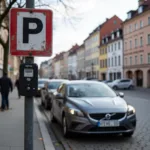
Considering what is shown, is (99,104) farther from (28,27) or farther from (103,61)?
(103,61)

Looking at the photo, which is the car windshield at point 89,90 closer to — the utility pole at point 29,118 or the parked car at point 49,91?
the utility pole at point 29,118

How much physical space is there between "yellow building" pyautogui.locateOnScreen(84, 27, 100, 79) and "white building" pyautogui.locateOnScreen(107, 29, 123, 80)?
12.0 metres

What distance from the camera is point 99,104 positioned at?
8.14 m

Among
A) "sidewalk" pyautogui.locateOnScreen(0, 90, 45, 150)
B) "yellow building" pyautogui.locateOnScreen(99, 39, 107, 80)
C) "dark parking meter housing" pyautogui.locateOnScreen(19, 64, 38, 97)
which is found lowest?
"sidewalk" pyautogui.locateOnScreen(0, 90, 45, 150)

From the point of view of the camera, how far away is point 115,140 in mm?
8180

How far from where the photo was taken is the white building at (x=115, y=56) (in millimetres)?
65250

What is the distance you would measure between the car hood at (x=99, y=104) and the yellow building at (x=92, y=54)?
76783mm

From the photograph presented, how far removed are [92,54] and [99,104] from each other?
84.5 metres

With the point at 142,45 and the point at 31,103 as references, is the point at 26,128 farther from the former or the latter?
the point at 142,45

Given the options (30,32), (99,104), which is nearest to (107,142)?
(99,104)

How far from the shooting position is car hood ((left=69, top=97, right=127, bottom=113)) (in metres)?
7.88

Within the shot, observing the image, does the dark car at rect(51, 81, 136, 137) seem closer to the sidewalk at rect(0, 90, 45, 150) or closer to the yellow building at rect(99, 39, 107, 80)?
the sidewalk at rect(0, 90, 45, 150)

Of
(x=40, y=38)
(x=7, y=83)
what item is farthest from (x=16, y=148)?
(x=7, y=83)

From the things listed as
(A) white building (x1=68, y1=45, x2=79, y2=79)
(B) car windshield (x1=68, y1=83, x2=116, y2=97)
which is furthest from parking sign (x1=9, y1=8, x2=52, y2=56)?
(A) white building (x1=68, y1=45, x2=79, y2=79)
